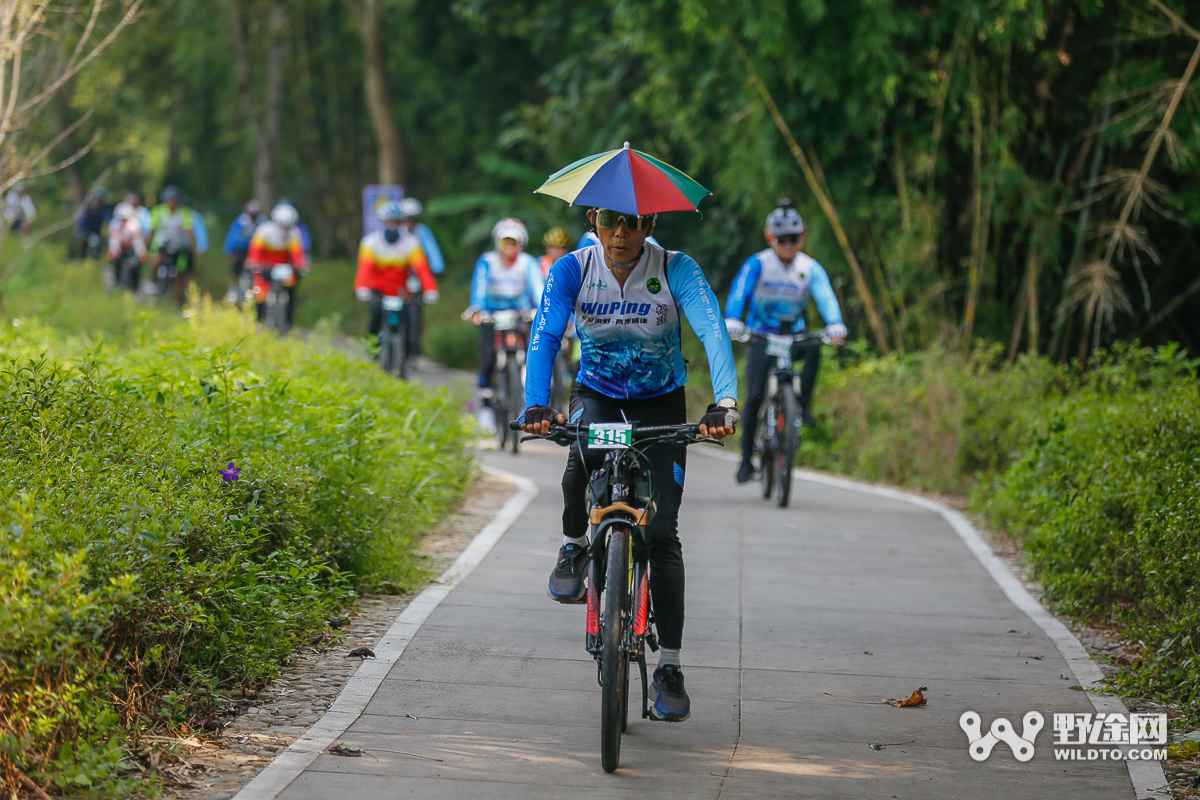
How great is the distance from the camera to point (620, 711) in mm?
4922

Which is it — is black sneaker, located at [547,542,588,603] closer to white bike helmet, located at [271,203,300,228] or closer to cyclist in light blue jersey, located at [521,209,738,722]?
cyclist in light blue jersey, located at [521,209,738,722]

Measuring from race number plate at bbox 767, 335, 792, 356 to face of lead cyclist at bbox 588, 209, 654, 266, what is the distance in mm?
5877

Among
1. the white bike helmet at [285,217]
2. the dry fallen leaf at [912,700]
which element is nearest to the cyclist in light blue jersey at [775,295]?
the dry fallen leaf at [912,700]

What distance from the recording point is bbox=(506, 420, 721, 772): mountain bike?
4.86m

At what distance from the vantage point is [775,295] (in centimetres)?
1130

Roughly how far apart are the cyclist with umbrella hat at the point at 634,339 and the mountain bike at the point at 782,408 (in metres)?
5.52

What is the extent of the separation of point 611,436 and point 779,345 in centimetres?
644

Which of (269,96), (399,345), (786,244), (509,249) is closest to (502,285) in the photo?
(509,249)

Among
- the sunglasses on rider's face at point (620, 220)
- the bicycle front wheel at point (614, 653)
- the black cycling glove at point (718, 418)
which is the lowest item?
the bicycle front wheel at point (614, 653)

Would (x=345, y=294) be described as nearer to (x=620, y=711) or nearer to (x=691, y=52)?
(x=691, y=52)

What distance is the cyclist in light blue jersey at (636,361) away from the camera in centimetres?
535

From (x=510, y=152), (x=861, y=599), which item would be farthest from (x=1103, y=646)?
(x=510, y=152)

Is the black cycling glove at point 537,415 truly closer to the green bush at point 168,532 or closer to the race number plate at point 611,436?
the race number plate at point 611,436

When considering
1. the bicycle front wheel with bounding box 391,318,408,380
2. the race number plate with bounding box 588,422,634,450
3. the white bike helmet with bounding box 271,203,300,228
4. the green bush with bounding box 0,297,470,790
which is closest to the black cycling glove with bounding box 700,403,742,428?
the race number plate with bounding box 588,422,634,450
